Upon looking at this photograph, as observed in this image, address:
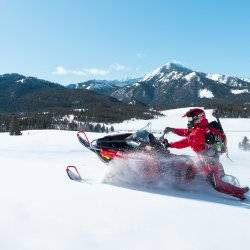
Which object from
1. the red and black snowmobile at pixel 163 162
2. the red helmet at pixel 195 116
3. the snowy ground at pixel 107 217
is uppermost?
the red helmet at pixel 195 116

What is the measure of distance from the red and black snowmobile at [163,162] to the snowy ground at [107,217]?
36 centimetres

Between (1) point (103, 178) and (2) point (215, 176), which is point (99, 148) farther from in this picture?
(2) point (215, 176)

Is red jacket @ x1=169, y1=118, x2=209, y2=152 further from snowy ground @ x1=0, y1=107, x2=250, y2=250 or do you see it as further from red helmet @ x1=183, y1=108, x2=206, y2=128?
snowy ground @ x1=0, y1=107, x2=250, y2=250

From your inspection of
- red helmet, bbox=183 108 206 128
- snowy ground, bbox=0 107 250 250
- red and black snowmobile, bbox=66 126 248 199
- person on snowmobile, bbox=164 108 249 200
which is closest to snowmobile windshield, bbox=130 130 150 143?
red and black snowmobile, bbox=66 126 248 199

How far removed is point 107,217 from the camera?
25.0ft

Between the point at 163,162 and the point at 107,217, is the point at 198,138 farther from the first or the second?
the point at 107,217

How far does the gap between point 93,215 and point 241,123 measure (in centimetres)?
13667

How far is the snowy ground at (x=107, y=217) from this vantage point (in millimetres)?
6531

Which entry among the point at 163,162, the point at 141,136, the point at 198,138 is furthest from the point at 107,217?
the point at 198,138

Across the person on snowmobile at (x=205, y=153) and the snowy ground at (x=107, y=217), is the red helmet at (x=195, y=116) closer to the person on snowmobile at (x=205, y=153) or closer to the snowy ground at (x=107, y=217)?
the person on snowmobile at (x=205, y=153)

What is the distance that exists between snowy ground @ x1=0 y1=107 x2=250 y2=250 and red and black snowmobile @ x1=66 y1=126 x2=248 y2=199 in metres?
0.36

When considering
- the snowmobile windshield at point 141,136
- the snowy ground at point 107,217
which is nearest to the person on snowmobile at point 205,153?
the snowy ground at point 107,217

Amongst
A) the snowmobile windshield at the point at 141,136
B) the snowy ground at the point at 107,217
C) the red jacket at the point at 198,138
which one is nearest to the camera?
the snowy ground at the point at 107,217

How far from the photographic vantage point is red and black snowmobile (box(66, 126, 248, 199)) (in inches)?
444
